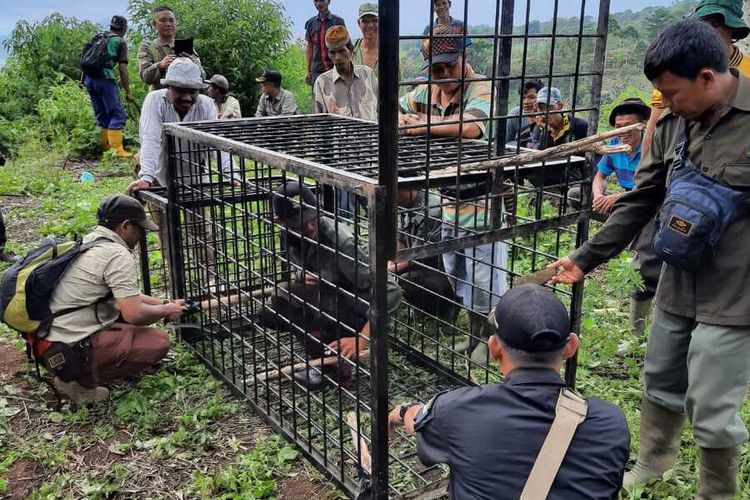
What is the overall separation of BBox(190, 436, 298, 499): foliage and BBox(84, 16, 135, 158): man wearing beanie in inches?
345

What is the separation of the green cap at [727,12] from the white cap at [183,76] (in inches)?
130

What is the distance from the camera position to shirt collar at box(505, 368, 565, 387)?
1917mm

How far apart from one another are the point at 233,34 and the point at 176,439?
1025cm

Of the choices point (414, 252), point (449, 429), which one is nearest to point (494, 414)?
point (449, 429)

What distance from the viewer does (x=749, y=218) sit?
247 cm

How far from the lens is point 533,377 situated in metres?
1.92

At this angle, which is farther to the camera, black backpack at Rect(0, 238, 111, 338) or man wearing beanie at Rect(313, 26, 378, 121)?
man wearing beanie at Rect(313, 26, 378, 121)

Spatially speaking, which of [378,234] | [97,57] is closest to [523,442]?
[378,234]

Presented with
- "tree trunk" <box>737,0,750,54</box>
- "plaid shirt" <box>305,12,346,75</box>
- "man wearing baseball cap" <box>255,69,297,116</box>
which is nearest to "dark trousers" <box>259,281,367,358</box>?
"tree trunk" <box>737,0,750,54</box>

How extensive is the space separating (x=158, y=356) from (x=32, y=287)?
2.69 feet

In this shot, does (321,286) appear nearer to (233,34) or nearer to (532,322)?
(532,322)

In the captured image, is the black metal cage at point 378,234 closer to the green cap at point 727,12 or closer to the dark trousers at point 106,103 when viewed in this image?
the green cap at point 727,12

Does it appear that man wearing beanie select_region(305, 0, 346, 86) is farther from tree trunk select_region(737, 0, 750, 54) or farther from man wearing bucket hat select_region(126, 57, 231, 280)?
tree trunk select_region(737, 0, 750, 54)

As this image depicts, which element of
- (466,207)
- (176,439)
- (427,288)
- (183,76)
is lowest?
(176,439)
